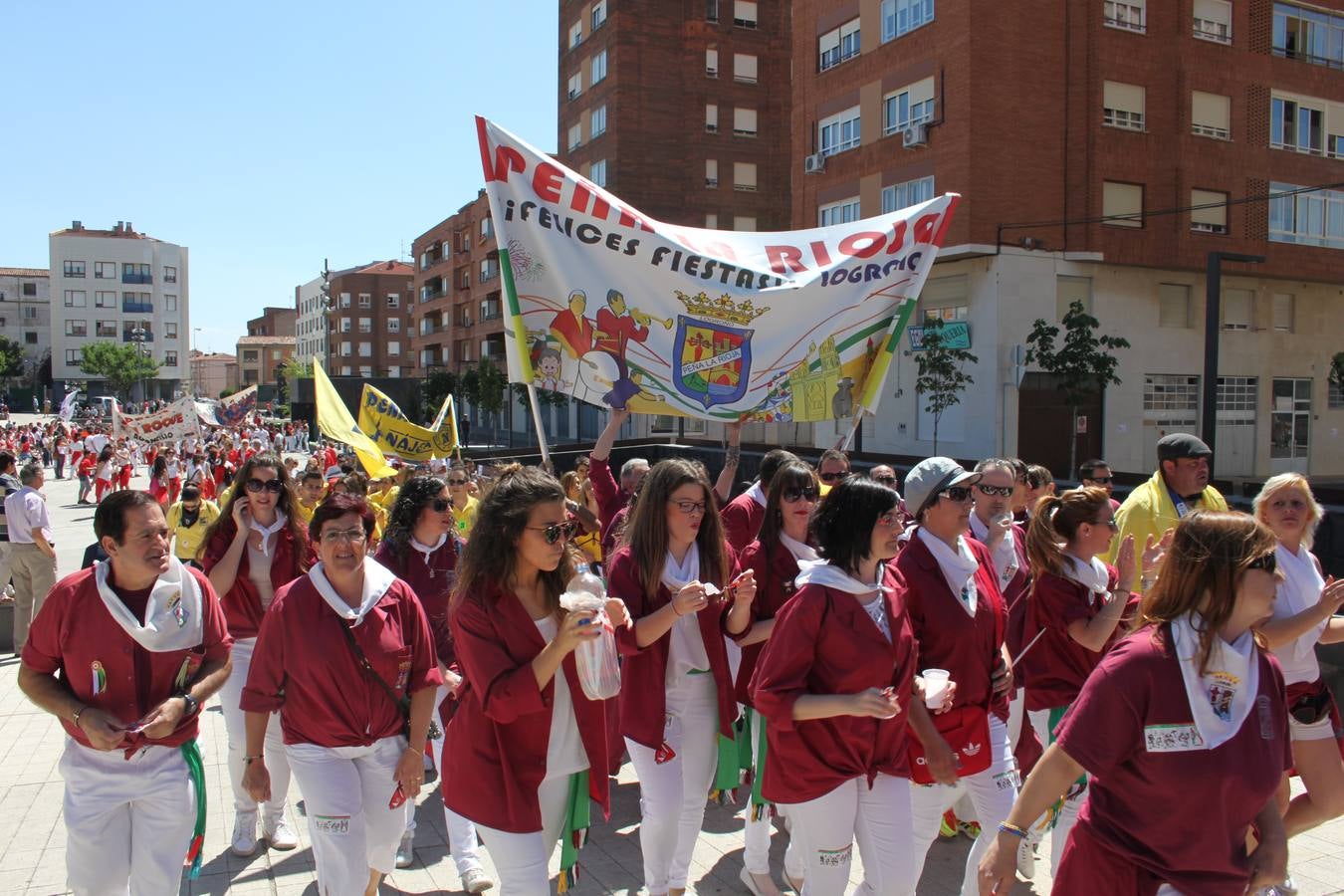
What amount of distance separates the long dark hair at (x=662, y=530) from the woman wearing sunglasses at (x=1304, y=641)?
2113mm

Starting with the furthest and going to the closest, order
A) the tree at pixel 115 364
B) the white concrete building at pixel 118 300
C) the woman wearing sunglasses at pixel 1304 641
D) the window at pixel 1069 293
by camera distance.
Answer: the white concrete building at pixel 118 300, the tree at pixel 115 364, the window at pixel 1069 293, the woman wearing sunglasses at pixel 1304 641

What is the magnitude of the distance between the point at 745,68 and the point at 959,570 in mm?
46825

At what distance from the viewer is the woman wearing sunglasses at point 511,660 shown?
334cm

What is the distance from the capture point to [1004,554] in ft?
16.7

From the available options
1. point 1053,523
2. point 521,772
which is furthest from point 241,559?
point 1053,523

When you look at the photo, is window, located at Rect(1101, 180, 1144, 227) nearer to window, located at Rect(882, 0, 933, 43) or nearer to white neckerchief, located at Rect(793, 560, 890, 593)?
window, located at Rect(882, 0, 933, 43)

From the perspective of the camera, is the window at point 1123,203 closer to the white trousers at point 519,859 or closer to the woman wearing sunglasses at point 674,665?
the woman wearing sunglasses at point 674,665

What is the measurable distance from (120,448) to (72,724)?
28860 mm

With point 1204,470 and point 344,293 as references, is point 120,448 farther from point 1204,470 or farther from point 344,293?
point 344,293

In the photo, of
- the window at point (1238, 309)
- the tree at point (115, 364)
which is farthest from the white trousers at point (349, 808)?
the tree at point (115, 364)

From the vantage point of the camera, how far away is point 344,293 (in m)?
98.2

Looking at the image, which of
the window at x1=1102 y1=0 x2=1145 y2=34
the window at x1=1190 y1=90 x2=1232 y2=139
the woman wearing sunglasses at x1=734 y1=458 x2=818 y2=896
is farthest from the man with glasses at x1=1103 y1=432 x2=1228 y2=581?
the window at x1=1190 y1=90 x2=1232 y2=139

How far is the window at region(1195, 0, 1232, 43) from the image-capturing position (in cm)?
2942

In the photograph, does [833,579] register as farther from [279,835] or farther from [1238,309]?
[1238,309]
